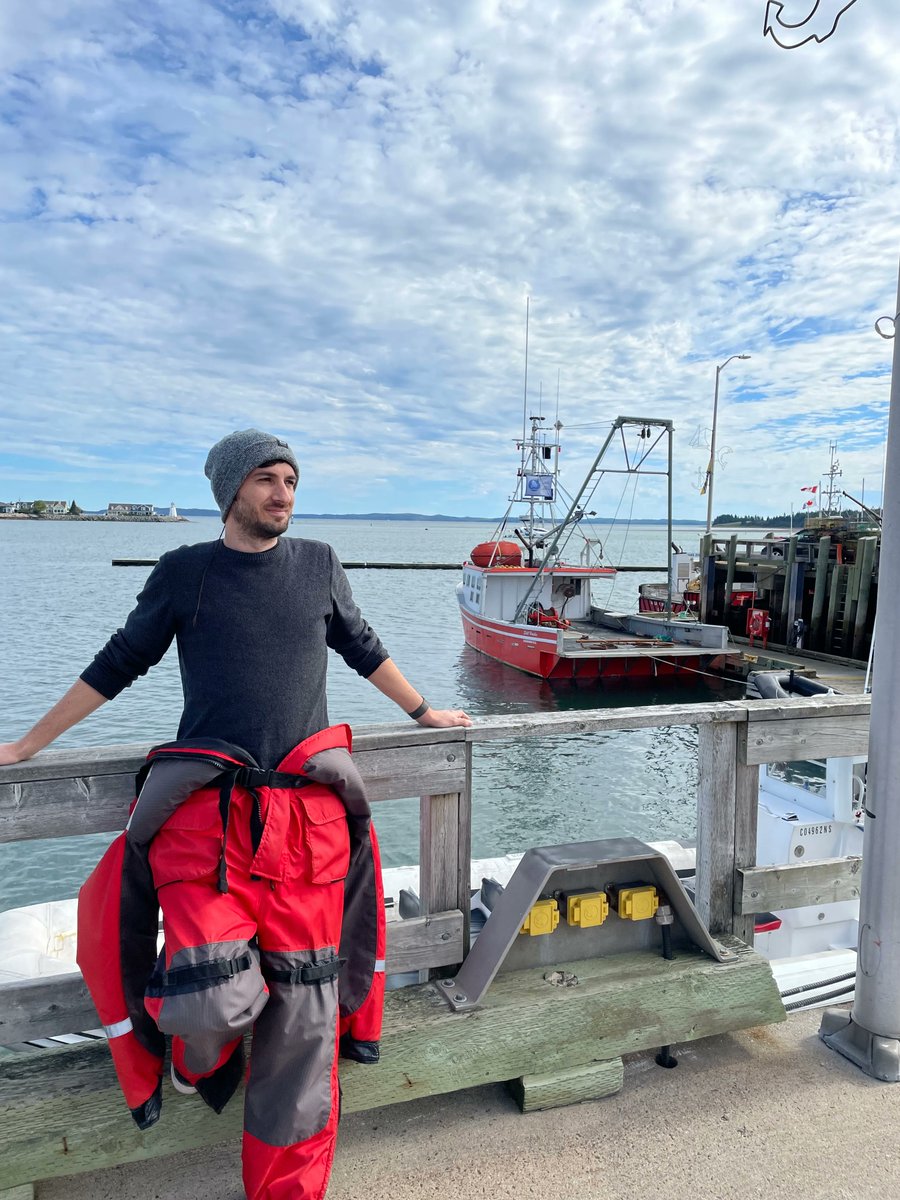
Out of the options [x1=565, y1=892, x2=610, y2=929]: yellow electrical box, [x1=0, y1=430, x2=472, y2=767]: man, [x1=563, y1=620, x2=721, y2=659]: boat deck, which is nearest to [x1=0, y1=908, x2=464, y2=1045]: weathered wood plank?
[x1=0, y1=430, x2=472, y2=767]: man

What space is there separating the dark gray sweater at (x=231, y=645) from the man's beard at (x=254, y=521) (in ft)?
0.19

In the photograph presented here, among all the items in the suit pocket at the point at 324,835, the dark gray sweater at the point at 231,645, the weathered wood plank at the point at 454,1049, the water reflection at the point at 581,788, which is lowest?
the water reflection at the point at 581,788

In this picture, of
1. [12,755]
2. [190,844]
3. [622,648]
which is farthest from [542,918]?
[622,648]

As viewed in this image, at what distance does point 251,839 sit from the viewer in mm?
1923

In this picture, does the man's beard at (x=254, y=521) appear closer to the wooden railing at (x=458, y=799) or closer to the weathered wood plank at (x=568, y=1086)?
the wooden railing at (x=458, y=799)

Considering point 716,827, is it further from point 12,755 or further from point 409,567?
point 409,567

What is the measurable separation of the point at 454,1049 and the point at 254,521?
5.08ft

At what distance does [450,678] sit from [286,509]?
22238 millimetres

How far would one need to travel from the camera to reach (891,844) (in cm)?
251

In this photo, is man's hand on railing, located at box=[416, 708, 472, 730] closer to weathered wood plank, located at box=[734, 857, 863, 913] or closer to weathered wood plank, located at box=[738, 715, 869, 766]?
weathered wood plank, located at box=[738, 715, 869, 766]

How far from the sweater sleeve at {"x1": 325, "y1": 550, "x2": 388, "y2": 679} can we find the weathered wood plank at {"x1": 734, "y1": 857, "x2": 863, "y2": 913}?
150cm

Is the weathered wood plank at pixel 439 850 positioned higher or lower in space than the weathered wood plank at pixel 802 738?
lower

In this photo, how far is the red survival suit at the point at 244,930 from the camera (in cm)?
187

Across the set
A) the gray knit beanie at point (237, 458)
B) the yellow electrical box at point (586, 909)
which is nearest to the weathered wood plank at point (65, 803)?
the gray knit beanie at point (237, 458)
